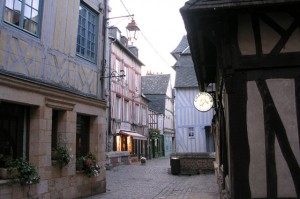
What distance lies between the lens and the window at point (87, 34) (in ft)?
34.2

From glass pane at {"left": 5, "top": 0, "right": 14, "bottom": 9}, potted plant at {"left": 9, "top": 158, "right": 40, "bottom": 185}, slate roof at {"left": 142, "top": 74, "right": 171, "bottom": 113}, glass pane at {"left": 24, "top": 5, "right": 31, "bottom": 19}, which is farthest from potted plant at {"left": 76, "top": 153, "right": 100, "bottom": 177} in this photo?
slate roof at {"left": 142, "top": 74, "right": 171, "bottom": 113}

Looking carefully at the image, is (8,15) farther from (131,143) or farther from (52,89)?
(131,143)

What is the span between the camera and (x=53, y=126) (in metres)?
9.45

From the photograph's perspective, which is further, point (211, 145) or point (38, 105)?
point (211, 145)

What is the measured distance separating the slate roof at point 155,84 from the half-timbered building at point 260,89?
3775 centimetres

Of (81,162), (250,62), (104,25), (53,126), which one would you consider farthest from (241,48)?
(104,25)

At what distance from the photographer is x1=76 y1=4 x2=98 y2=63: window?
34.2 feet

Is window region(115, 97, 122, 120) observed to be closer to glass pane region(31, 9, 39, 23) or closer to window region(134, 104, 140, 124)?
window region(134, 104, 140, 124)

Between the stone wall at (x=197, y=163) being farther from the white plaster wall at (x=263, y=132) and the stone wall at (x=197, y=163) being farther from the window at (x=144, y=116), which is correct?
the window at (x=144, y=116)

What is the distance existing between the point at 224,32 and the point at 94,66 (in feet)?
22.8

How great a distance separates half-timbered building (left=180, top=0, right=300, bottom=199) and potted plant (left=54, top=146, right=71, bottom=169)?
5299mm

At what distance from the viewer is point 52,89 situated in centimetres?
872

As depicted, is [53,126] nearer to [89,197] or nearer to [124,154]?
[89,197]

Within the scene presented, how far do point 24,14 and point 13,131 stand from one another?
2475mm
